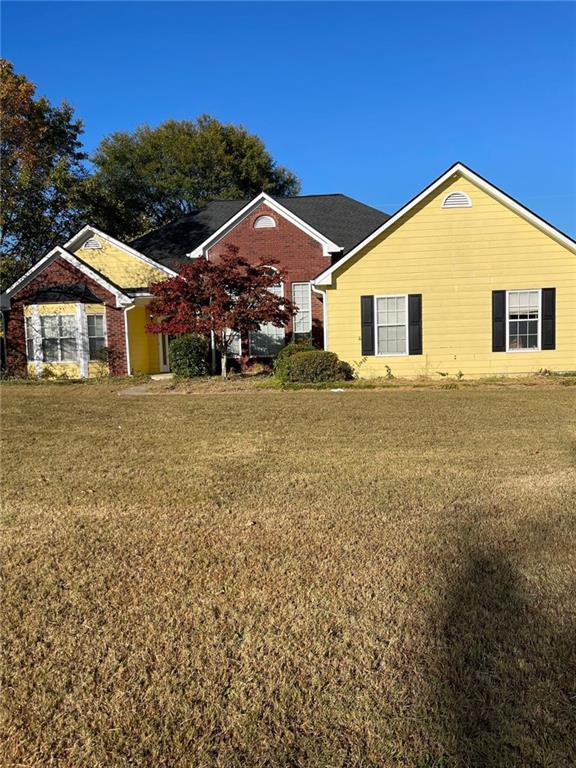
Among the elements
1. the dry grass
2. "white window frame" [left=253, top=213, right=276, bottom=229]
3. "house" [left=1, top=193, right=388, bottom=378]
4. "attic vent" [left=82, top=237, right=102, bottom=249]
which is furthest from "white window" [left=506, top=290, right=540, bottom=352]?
"attic vent" [left=82, top=237, right=102, bottom=249]

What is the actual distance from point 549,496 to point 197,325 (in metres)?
11.9

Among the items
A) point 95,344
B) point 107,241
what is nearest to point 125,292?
point 95,344

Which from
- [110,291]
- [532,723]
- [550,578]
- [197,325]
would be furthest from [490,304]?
[532,723]

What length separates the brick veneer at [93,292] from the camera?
1906 cm

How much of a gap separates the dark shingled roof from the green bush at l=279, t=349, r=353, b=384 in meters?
5.98

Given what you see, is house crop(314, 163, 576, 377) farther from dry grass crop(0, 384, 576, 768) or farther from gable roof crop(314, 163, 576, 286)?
dry grass crop(0, 384, 576, 768)

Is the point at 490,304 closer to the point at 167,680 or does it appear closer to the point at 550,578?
the point at 550,578

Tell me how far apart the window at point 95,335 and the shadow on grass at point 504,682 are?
1737 cm

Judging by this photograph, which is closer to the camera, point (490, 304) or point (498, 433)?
point (498, 433)

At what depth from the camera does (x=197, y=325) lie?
15.9m

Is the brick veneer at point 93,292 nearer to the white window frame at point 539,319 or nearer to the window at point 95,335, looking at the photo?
the window at point 95,335

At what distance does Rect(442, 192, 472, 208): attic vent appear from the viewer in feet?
52.9

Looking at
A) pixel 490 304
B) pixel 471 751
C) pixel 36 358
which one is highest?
pixel 490 304

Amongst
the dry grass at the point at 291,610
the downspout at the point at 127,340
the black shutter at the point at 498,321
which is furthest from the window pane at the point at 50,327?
the black shutter at the point at 498,321
